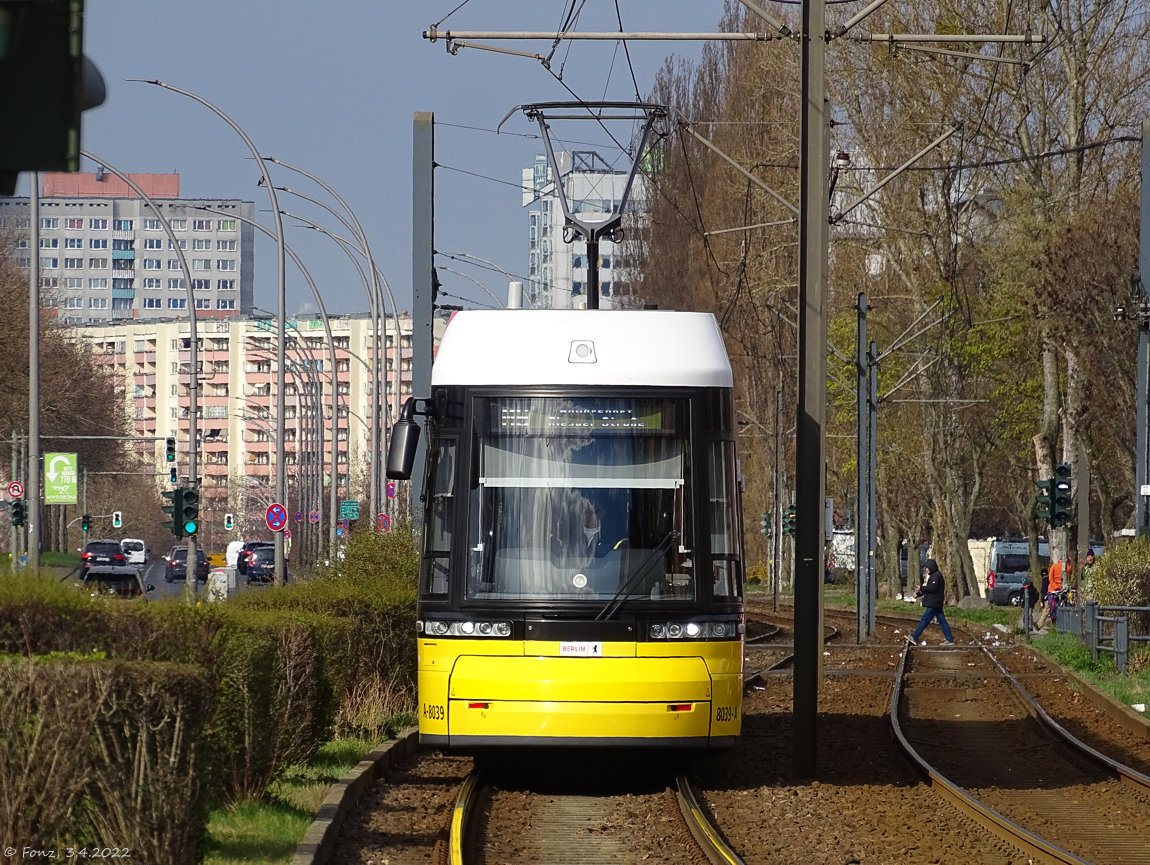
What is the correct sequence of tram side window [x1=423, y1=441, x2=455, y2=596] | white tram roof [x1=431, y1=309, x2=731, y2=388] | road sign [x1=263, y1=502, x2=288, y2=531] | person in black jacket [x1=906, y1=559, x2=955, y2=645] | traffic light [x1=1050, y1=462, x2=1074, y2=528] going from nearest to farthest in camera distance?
tram side window [x1=423, y1=441, x2=455, y2=596]
white tram roof [x1=431, y1=309, x2=731, y2=388]
person in black jacket [x1=906, y1=559, x2=955, y2=645]
traffic light [x1=1050, y1=462, x2=1074, y2=528]
road sign [x1=263, y1=502, x2=288, y2=531]

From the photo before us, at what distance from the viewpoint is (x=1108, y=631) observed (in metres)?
25.2

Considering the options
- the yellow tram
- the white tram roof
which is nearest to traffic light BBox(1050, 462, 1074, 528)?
the white tram roof

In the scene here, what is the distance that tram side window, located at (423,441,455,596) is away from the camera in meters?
12.7

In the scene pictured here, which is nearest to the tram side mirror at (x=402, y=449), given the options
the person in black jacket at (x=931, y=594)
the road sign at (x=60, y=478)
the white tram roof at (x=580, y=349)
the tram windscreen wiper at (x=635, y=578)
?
the white tram roof at (x=580, y=349)

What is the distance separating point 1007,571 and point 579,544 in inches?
2259

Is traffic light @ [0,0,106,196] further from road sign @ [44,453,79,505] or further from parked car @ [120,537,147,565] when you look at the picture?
parked car @ [120,537,147,565]

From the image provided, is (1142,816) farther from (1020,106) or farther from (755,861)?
(1020,106)

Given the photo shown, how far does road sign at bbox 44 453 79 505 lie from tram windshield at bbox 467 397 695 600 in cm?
2777

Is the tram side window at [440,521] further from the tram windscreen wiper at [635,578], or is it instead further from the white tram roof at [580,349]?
the tram windscreen wiper at [635,578]

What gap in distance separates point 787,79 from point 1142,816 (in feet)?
112

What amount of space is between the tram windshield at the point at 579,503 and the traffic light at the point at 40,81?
839cm

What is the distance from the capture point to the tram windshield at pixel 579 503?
496 inches

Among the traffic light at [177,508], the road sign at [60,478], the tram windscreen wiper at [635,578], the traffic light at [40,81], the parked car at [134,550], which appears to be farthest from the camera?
the parked car at [134,550]

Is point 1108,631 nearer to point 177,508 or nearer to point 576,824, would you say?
point 576,824
